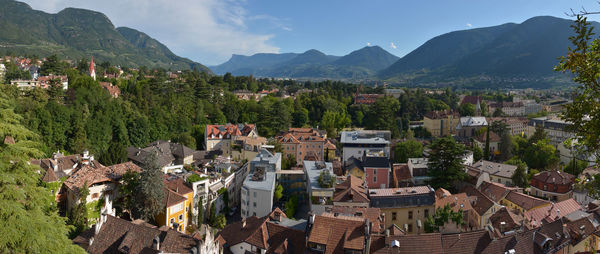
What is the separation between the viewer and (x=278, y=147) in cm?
4200


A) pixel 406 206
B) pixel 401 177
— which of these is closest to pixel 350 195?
pixel 406 206

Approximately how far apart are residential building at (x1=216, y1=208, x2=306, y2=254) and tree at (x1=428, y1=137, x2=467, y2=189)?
52.4ft

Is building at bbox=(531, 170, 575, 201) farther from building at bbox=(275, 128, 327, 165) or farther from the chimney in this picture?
the chimney

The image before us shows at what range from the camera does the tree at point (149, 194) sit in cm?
2235

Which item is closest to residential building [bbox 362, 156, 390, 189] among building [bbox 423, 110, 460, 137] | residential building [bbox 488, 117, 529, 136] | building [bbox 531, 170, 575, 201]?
building [bbox 531, 170, 575, 201]

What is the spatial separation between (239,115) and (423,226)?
39.6 m

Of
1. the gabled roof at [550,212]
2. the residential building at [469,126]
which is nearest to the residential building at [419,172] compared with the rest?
the gabled roof at [550,212]

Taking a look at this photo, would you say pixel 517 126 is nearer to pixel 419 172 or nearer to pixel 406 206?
pixel 419 172

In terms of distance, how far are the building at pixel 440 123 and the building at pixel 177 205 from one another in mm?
51379

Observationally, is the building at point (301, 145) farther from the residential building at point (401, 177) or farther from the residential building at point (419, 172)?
the residential building at point (419, 172)

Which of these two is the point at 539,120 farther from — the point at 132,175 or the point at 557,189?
the point at 132,175

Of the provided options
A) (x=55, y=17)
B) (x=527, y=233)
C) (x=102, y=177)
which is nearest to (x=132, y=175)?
(x=102, y=177)

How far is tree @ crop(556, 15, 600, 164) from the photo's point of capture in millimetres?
5863

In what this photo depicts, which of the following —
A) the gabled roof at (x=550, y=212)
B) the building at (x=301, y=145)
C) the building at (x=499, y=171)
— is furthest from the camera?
the building at (x=301, y=145)
